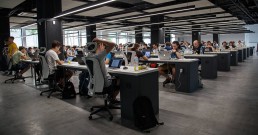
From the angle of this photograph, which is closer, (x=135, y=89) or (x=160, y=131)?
(x=160, y=131)

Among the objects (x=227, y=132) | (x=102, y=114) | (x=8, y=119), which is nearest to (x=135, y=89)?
(x=102, y=114)

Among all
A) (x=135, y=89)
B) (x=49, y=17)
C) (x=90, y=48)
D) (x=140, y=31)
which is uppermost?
(x=140, y=31)

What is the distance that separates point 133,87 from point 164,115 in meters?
0.86

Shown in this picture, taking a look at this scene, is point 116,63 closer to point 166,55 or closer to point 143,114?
point 143,114

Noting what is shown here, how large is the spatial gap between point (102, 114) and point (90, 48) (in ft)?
4.11

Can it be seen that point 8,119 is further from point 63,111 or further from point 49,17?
point 49,17

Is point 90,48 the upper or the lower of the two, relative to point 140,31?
lower

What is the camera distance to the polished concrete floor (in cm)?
289

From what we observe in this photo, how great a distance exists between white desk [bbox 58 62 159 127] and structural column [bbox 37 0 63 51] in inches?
152

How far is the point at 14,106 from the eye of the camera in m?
4.28

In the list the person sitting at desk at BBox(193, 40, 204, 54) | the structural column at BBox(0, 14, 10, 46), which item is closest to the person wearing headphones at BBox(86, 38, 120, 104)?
the person sitting at desk at BBox(193, 40, 204, 54)

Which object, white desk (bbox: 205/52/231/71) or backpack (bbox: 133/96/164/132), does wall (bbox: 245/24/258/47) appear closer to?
white desk (bbox: 205/52/231/71)

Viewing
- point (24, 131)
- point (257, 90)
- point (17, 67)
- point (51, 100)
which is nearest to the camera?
point (24, 131)

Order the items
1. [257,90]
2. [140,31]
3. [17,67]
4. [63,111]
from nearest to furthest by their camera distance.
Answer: [63,111] < [257,90] < [17,67] < [140,31]
